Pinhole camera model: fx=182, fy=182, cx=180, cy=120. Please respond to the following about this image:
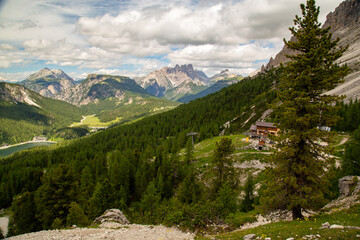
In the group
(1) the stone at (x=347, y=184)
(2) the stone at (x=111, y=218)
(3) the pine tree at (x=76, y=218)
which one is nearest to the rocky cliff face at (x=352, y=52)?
(1) the stone at (x=347, y=184)

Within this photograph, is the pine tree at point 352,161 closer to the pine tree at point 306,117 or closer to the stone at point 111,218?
the pine tree at point 306,117

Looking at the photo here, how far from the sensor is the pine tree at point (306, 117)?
1639cm

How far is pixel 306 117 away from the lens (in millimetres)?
16672

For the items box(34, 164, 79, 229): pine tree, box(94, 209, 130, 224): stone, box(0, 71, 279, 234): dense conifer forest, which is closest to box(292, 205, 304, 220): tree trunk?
box(0, 71, 279, 234): dense conifer forest

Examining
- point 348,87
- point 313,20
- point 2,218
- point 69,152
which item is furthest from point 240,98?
point 2,218

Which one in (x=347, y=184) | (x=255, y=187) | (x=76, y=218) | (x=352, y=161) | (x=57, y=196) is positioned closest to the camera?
(x=347, y=184)

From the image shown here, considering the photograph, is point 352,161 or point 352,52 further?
point 352,52

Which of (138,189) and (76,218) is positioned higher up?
(76,218)

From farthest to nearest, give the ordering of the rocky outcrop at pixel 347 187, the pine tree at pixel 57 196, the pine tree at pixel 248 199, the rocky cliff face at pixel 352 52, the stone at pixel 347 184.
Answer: the rocky cliff face at pixel 352 52
the pine tree at pixel 57 196
the pine tree at pixel 248 199
the stone at pixel 347 184
the rocky outcrop at pixel 347 187

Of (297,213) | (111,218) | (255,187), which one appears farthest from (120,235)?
(255,187)

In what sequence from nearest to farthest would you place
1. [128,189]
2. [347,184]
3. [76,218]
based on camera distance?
1. [347,184]
2. [76,218]
3. [128,189]

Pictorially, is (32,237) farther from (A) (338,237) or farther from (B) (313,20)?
(B) (313,20)

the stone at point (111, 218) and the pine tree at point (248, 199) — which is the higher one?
the stone at point (111, 218)

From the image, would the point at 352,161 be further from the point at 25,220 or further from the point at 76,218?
the point at 25,220
